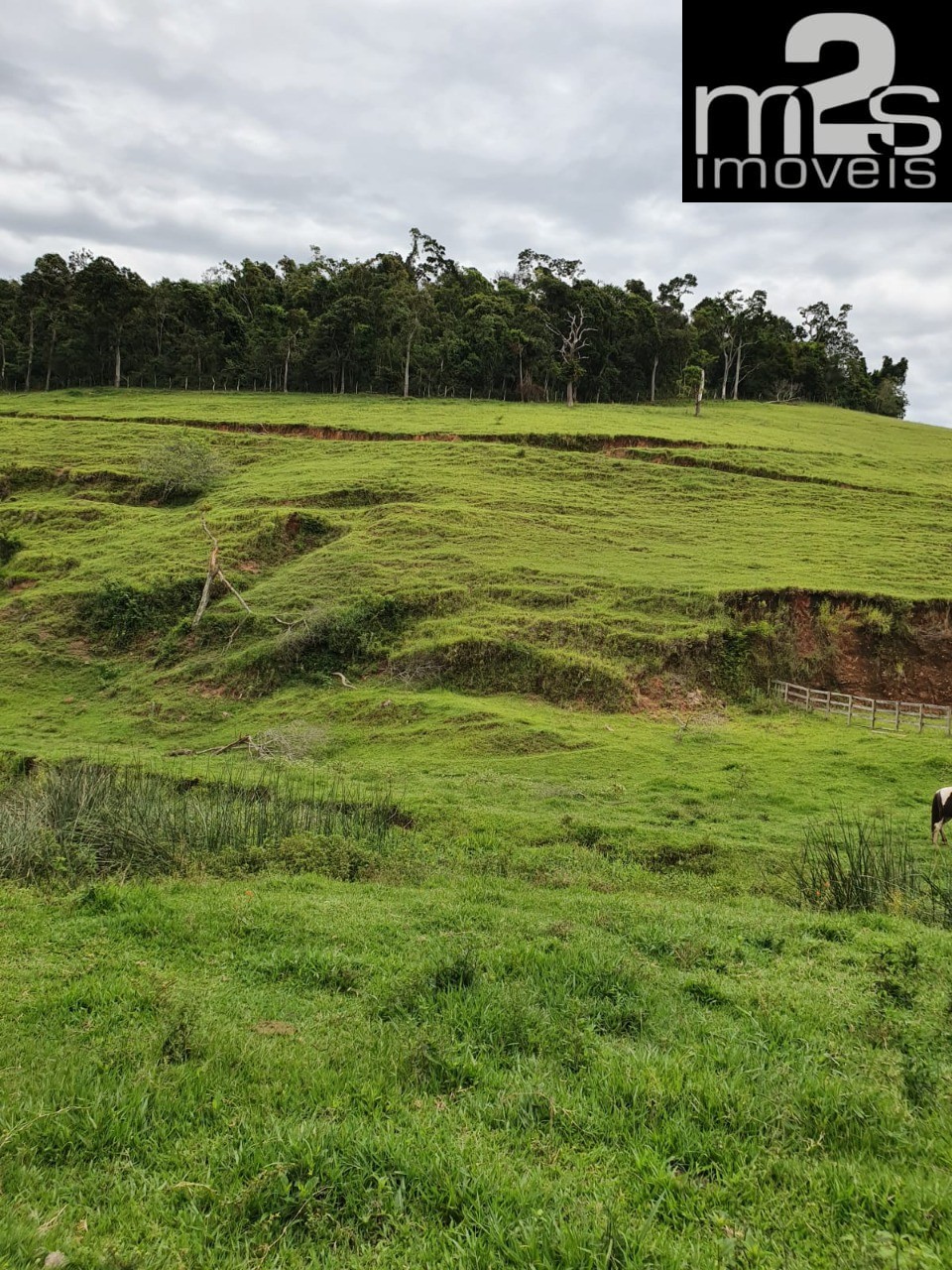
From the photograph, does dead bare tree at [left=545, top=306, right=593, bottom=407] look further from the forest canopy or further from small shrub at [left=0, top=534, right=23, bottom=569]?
small shrub at [left=0, top=534, right=23, bottom=569]

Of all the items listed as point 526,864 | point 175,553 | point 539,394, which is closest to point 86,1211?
point 526,864

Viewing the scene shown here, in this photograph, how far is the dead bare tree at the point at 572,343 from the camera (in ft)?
240

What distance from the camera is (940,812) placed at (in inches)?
554

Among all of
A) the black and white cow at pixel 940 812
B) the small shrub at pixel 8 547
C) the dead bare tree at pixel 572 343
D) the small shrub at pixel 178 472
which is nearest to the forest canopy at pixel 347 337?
the dead bare tree at pixel 572 343

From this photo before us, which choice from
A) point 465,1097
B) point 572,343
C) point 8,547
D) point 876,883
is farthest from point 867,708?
point 572,343

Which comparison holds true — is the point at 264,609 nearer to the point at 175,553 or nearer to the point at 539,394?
the point at 175,553

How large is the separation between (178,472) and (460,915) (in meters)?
40.0

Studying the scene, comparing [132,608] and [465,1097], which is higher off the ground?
[132,608]

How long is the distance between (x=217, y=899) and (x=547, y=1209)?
585 cm

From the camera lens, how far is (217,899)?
8391 mm

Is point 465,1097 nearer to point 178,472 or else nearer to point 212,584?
point 212,584

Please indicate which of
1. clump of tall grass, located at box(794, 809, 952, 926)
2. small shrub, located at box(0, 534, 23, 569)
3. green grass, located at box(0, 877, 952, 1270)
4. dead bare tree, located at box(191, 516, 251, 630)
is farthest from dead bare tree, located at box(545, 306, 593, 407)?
green grass, located at box(0, 877, 952, 1270)

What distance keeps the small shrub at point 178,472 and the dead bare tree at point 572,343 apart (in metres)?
39.3

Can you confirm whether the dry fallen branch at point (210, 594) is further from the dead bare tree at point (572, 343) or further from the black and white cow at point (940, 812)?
the dead bare tree at point (572, 343)
